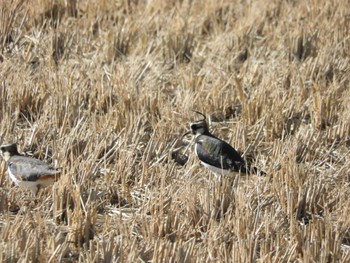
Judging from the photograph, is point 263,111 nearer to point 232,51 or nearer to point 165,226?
point 232,51

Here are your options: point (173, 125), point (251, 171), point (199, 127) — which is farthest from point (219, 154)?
point (173, 125)

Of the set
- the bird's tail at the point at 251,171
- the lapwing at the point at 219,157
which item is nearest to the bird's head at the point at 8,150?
the lapwing at the point at 219,157

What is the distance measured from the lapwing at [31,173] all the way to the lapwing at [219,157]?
132 centimetres

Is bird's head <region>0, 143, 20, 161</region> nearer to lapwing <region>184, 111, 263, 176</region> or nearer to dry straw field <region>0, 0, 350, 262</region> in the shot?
dry straw field <region>0, 0, 350, 262</region>

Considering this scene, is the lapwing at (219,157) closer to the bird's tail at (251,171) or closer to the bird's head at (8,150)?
the bird's tail at (251,171)

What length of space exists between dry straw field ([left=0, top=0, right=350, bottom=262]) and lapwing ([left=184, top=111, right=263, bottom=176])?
0.15 m

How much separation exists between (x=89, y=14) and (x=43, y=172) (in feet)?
13.7

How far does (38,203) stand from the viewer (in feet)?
24.1

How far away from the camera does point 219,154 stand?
812 centimetres

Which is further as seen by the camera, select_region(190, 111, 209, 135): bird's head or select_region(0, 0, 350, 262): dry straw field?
select_region(190, 111, 209, 135): bird's head

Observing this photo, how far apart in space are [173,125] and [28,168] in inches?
67.4

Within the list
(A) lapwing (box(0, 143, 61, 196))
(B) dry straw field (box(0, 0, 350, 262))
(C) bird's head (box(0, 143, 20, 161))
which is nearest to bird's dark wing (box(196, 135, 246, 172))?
(B) dry straw field (box(0, 0, 350, 262))

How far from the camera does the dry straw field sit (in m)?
6.77

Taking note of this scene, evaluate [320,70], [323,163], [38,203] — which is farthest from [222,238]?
[320,70]
